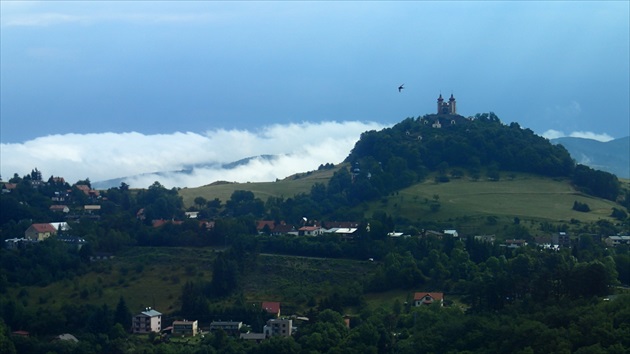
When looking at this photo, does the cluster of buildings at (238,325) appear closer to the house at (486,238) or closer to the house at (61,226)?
the house at (486,238)

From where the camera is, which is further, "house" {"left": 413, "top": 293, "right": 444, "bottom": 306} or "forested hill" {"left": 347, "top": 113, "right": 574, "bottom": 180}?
"forested hill" {"left": 347, "top": 113, "right": 574, "bottom": 180}

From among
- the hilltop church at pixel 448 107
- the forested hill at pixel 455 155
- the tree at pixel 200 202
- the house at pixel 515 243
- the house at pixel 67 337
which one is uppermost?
the hilltop church at pixel 448 107

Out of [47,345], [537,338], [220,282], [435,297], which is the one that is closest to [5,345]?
[47,345]

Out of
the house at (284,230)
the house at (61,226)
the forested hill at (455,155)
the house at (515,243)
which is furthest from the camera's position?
→ the forested hill at (455,155)

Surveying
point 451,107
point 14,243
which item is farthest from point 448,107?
point 14,243

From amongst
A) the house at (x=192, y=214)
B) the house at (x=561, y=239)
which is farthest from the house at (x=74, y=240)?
the house at (x=561, y=239)

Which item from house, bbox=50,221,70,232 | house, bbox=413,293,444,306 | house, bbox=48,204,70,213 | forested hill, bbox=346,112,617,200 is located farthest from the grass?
forested hill, bbox=346,112,617,200

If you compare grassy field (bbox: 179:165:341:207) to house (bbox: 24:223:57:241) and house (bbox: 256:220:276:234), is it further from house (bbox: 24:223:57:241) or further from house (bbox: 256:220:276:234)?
house (bbox: 24:223:57:241)

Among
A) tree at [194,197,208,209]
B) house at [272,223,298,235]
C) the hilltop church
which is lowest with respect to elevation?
house at [272,223,298,235]
